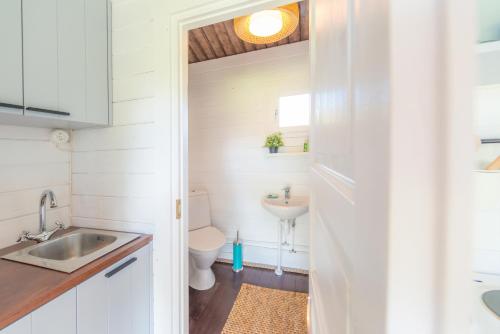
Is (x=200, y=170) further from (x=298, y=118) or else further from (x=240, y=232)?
(x=298, y=118)

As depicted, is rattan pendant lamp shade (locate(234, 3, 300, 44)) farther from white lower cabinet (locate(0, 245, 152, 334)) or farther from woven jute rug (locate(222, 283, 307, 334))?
woven jute rug (locate(222, 283, 307, 334))

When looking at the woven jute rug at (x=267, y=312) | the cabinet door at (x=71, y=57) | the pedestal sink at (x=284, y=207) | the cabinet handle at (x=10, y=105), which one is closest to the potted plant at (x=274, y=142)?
the pedestal sink at (x=284, y=207)

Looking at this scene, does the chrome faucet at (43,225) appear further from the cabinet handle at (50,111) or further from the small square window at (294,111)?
the small square window at (294,111)

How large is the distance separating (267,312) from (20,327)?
4.80 feet

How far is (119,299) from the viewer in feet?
3.24

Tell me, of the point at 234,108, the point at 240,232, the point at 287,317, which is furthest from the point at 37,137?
the point at 287,317

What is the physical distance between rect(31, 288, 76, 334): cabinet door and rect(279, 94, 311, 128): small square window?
6.59 ft

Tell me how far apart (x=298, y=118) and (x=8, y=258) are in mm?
2223

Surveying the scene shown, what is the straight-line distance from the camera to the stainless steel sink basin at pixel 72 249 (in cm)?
88

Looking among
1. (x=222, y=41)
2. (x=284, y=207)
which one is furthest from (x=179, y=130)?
(x=222, y=41)

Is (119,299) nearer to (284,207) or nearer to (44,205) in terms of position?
(44,205)

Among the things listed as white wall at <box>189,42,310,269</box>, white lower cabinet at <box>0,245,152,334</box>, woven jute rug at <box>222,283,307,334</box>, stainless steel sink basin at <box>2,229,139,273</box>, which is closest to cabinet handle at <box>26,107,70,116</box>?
stainless steel sink basin at <box>2,229,139,273</box>

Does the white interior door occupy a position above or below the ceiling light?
below

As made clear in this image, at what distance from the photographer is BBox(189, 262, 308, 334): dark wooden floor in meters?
1.53
